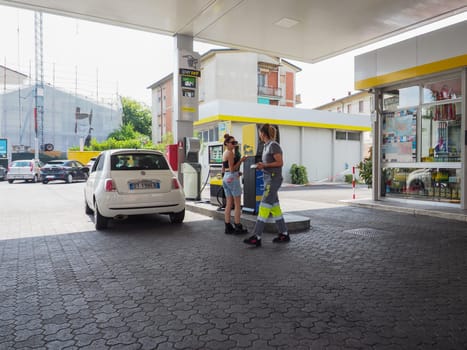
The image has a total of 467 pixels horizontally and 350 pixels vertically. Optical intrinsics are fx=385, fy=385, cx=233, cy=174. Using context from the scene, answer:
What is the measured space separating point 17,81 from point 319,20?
4631 cm

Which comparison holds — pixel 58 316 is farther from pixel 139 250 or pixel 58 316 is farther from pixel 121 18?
pixel 121 18

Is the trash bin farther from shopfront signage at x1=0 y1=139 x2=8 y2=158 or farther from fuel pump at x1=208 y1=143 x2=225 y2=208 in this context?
shopfront signage at x1=0 y1=139 x2=8 y2=158

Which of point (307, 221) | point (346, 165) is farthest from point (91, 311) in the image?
point (346, 165)

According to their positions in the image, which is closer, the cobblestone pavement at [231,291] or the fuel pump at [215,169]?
the cobblestone pavement at [231,291]

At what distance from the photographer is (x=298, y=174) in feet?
76.5

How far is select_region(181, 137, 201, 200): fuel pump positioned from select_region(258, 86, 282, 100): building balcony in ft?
96.7

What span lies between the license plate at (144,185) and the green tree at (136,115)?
6130cm

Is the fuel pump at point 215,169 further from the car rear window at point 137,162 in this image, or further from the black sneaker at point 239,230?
the black sneaker at point 239,230

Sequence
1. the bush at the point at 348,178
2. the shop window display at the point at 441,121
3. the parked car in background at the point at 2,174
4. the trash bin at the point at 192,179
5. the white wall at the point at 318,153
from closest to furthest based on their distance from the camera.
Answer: the shop window display at the point at 441,121
the trash bin at the point at 192,179
the white wall at the point at 318,153
the bush at the point at 348,178
the parked car in background at the point at 2,174

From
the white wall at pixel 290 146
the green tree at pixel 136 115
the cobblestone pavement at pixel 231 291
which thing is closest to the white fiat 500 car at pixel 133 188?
the cobblestone pavement at pixel 231 291

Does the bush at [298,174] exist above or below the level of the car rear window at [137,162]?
below

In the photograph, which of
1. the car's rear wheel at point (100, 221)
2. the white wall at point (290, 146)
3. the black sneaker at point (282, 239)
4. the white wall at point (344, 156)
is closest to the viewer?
the black sneaker at point (282, 239)

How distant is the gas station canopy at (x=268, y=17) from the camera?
940cm

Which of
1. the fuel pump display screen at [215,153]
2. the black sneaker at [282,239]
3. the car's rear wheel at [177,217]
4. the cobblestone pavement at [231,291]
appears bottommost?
the cobblestone pavement at [231,291]
